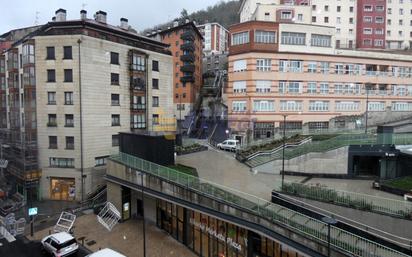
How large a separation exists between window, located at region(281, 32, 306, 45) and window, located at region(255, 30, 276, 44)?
1348mm

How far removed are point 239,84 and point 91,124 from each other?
18757mm

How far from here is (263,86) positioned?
35156 millimetres

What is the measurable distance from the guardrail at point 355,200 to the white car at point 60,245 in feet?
44.3

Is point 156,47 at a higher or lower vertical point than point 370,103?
higher

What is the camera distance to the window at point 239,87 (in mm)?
35688

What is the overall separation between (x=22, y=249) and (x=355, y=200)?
20.8 meters

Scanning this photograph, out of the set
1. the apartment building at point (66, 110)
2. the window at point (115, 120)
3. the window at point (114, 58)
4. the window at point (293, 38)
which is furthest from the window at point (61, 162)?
the window at point (293, 38)

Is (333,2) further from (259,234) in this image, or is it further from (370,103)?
(259,234)

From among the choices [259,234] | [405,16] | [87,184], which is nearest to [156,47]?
[87,184]

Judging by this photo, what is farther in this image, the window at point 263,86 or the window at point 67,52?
the window at point 263,86

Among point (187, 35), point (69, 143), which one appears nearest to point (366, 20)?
point (187, 35)

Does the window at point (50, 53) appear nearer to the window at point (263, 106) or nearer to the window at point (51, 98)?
the window at point (51, 98)

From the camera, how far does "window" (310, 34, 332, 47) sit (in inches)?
1439

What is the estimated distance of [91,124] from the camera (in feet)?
91.9
